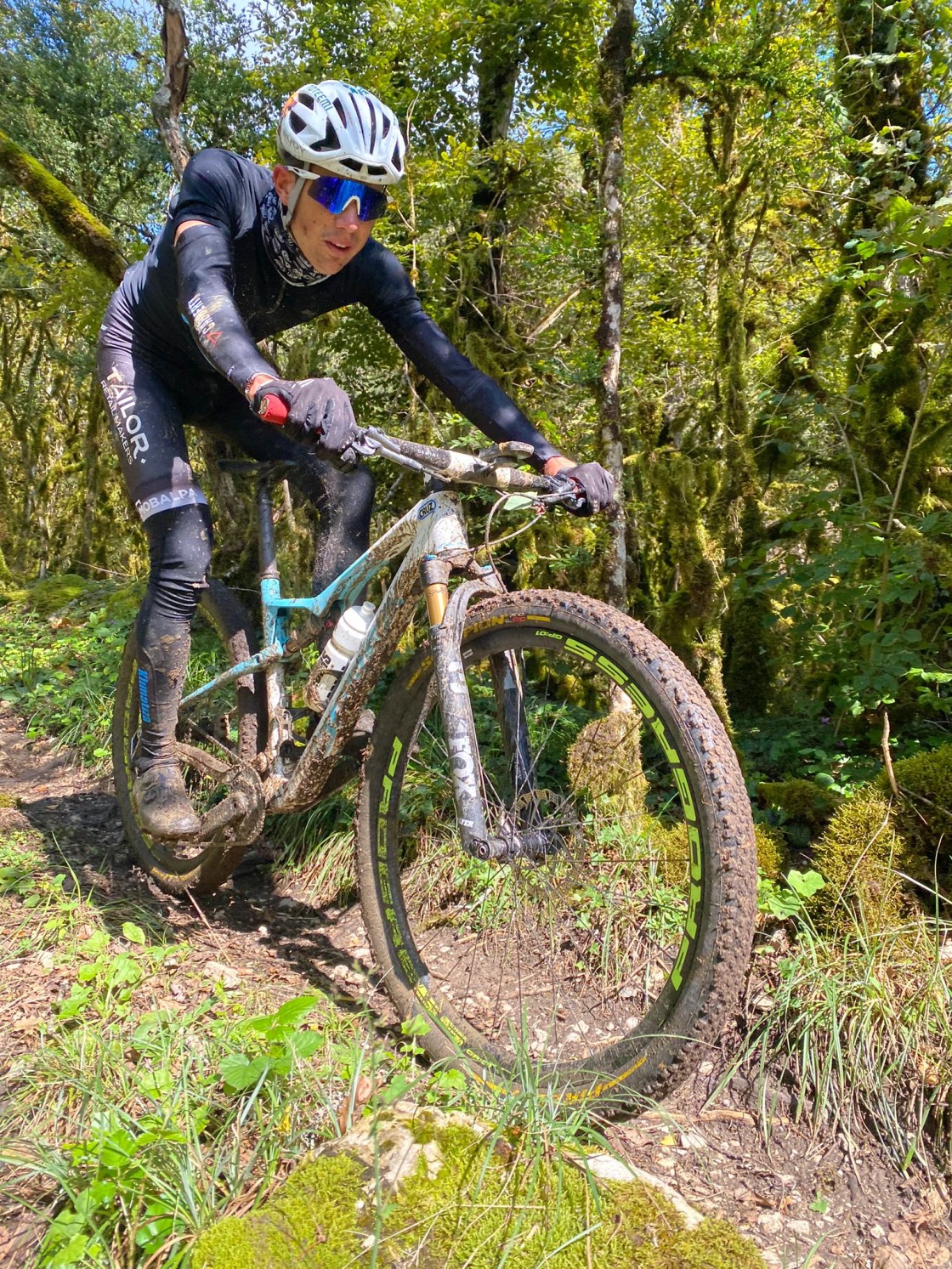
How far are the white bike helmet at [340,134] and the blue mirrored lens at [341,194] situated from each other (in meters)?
0.03

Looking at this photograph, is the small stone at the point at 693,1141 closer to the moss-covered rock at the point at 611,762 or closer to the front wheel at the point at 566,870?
the front wheel at the point at 566,870

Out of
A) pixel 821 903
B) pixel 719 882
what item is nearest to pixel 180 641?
pixel 719 882

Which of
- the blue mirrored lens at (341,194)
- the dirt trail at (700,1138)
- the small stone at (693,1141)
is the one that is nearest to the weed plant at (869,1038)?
the dirt trail at (700,1138)

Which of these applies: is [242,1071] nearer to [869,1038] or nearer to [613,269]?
[869,1038]

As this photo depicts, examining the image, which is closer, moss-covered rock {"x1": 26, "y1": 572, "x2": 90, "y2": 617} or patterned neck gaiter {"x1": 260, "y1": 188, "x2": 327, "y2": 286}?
patterned neck gaiter {"x1": 260, "y1": 188, "x2": 327, "y2": 286}

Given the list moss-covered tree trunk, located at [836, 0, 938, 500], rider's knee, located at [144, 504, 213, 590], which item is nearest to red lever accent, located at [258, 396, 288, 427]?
rider's knee, located at [144, 504, 213, 590]

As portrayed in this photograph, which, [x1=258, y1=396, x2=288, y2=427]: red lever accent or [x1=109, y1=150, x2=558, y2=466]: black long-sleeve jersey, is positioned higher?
[x1=109, y1=150, x2=558, y2=466]: black long-sleeve jersey

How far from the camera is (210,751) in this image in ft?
11.5

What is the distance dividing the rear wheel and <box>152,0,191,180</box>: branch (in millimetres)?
3597

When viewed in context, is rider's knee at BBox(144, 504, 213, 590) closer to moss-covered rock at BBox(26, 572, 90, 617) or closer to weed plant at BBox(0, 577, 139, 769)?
weed plant at BBox(0, 577, 139, 769)

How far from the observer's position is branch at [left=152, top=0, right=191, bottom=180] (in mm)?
5195

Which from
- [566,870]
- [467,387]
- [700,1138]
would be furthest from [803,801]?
[467,387]

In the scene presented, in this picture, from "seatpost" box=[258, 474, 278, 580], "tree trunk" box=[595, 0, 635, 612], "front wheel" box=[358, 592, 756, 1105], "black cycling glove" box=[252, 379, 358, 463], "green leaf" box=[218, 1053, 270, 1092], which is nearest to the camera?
"green leaf" box=[218, 1053, 270, 1092]

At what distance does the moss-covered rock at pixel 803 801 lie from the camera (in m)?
3.18
